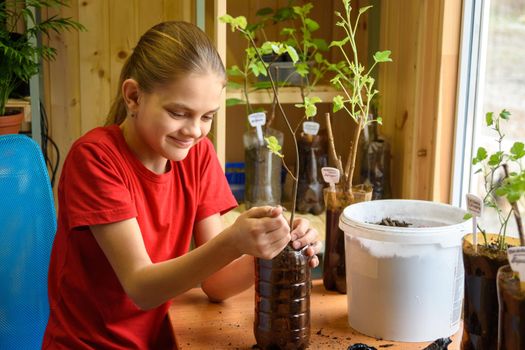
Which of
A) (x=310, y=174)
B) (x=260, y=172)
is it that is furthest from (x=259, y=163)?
(x=310, y=174)

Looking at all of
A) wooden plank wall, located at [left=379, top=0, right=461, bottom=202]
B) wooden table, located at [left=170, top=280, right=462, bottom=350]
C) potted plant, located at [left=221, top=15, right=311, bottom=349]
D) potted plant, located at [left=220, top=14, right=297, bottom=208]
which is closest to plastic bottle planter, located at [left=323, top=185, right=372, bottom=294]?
wooden table, located at [left=170, top=280, right=462, bottom=350]

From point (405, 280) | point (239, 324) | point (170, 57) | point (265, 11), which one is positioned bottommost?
point (239, 324)

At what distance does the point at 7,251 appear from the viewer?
1276mm

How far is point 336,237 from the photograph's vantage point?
4.43 feet

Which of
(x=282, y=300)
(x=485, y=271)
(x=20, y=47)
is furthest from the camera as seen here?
(x=20, y=47)

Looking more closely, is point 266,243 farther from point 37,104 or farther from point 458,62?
point 37,104

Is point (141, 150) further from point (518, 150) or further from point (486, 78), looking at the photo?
point (486, 78)

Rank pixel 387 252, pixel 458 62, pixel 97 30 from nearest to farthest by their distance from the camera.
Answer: pixel 387 252 < pixel 458 62 < pixel 97 30

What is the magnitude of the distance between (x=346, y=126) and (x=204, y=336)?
1.48 meters

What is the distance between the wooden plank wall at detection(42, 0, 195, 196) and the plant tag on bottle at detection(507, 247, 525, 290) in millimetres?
1860

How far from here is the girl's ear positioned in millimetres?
1213

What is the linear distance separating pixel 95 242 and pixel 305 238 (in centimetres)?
39

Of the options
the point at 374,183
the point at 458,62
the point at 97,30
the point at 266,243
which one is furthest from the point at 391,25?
the point at 266,243

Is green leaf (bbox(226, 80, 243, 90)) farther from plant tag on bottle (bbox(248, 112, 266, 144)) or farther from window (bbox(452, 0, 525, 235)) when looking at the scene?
window (bbox(452, 0, 525, 235))
